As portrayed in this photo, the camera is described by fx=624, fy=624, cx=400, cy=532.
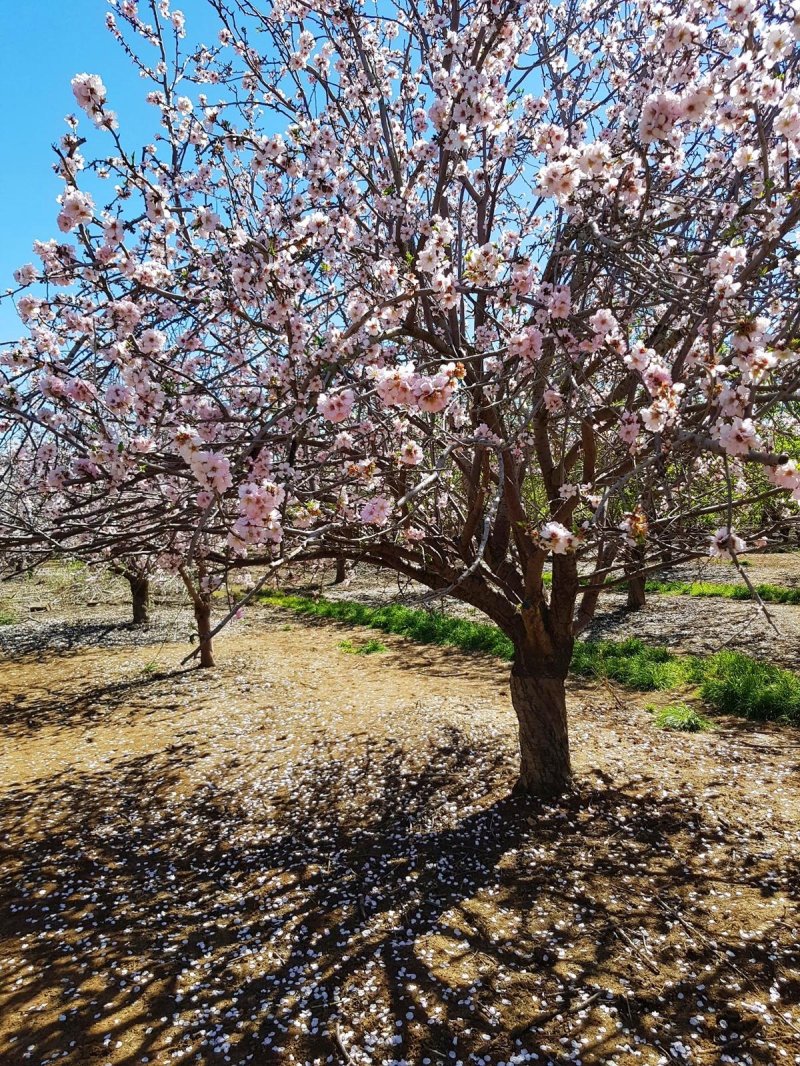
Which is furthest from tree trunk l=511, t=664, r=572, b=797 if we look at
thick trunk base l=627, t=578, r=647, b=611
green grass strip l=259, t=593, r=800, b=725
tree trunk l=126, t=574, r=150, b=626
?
tree trunk l=126, t=574, r=150, b=626

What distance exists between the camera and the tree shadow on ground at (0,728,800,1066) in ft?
9.80

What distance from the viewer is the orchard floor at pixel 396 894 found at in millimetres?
3010

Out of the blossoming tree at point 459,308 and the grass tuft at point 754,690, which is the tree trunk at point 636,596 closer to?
the grass tuft at point 754,690

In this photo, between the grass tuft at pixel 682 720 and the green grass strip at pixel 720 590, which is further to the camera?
the green grass strip at pixel 720 590

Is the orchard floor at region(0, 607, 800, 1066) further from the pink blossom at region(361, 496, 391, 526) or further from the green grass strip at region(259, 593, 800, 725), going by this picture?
the pink blossom at region(361, 496, 391, 526)

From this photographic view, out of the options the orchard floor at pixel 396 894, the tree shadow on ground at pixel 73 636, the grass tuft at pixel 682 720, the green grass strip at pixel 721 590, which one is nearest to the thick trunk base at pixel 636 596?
the green grass strip at pixel 721 590

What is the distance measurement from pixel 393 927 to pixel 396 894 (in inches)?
12.9

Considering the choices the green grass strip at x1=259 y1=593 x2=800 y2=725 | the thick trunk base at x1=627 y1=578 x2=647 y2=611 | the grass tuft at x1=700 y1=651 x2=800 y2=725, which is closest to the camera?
the grass tuft at x1=700 y1=651 x2=800 y2=725

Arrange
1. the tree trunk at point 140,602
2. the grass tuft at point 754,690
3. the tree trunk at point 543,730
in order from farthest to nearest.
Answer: the tree trunk at point 140,602
the grass tuft at point 754,690
the tree trunk at point 543,730

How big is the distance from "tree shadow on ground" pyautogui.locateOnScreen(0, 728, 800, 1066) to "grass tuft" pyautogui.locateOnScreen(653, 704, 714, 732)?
5.45 ft

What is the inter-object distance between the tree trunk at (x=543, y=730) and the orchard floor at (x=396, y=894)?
8.1 inches

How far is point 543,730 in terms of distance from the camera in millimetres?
5086

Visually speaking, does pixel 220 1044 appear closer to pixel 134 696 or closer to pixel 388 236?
pixel 388 236

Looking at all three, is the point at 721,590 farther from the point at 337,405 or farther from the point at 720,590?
the point at 337,405
